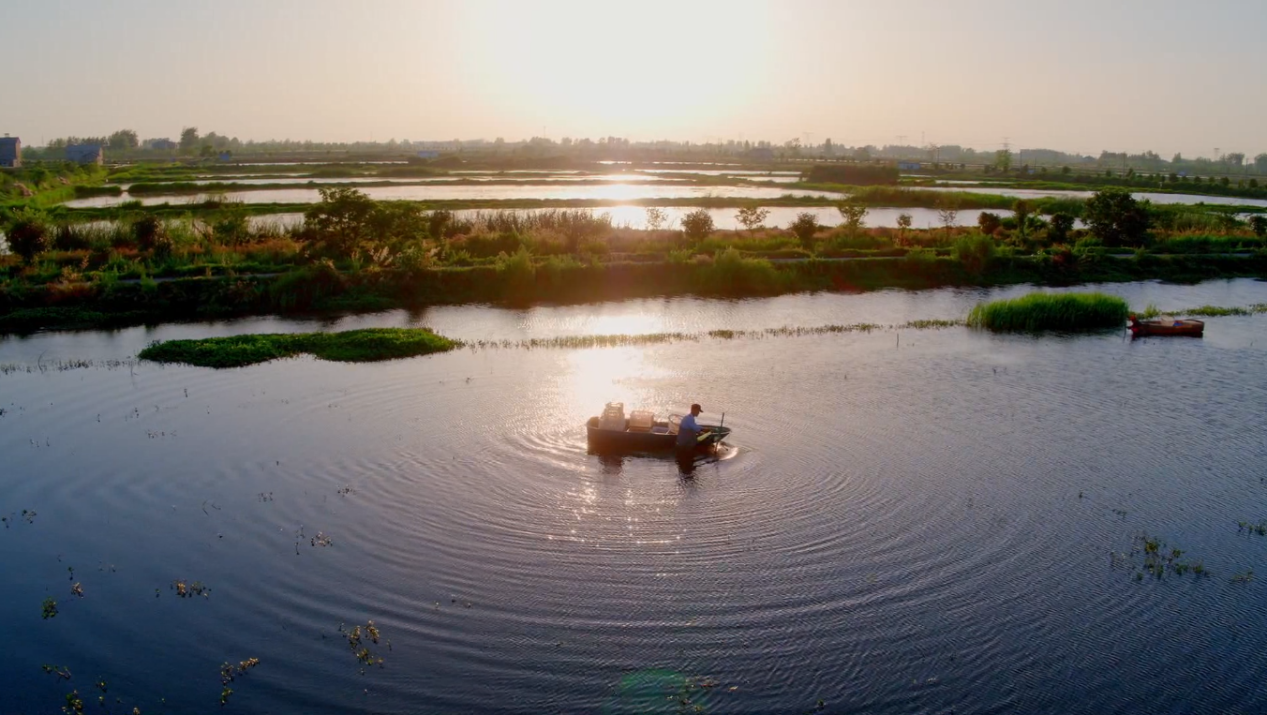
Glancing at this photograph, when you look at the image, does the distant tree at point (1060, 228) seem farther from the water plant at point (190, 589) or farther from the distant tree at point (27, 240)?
the distant tree at point (27, 240)

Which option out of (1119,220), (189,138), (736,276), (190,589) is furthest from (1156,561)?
(189,138)

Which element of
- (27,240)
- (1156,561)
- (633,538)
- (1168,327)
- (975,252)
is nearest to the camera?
(1156,561)

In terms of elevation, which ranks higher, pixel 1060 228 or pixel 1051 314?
pixel 1060 228

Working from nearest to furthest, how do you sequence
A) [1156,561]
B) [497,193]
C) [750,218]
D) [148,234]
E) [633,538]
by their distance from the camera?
[1156,561] < [633,538] < [148,234] < [750,218] < [497,193]

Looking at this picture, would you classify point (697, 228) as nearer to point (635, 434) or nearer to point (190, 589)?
point (635, 434)

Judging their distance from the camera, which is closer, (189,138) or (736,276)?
(736,276)

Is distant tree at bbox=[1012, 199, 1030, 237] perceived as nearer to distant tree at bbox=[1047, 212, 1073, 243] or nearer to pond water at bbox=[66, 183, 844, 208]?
distant tree at bbox=[1047, 212, 1073, 243]

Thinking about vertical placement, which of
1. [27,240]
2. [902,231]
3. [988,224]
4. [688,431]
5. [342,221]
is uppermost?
[988,224]

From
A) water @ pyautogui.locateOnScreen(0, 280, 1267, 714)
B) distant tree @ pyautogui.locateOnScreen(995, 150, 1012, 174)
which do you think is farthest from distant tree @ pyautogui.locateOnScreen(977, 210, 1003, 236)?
distant tree @ pyautogui.locateOnScreen(995, 150, 1012, 174)
